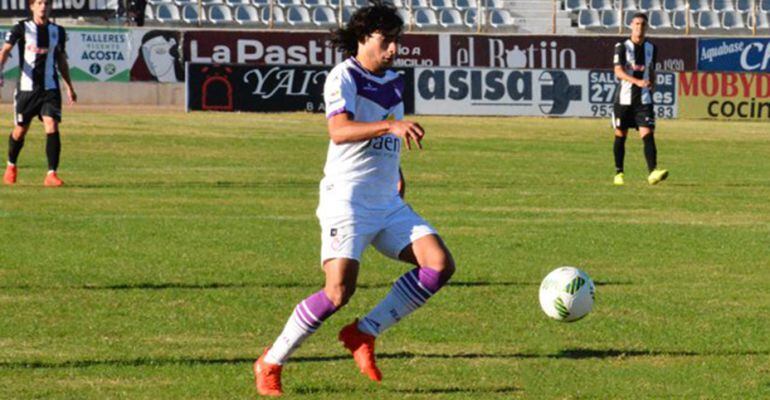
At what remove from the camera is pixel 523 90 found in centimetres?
4012

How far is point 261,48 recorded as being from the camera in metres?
43.9

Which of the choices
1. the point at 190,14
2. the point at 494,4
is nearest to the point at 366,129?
the point at 190,14

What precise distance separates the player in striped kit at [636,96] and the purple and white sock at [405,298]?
13.7 metres

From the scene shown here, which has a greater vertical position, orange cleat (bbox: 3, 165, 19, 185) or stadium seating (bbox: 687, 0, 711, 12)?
stadium seating (bbox: 687, 0, 711, 12)

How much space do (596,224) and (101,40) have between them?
29271 millimetres

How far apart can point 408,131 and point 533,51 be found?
125ft

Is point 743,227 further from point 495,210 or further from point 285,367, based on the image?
point 285,367

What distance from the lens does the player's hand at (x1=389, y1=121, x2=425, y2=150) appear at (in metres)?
6.80

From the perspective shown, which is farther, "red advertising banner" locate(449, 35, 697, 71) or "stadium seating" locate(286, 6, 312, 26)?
"stadium seating" locate(286, 6, 312, 26)

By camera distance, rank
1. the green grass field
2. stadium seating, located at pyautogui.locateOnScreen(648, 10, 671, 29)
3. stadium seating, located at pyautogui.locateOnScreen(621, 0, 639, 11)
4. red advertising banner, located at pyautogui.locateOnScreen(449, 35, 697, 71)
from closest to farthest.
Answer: the green grass field
red advertising banner, located at pyautogui.locateOnScreen(449, 35, 697, 71)
stadium seating, located at pyautogui.locateOnScreen(648, 10, 671, 29)
stadium seating, located at pyautogui.locateOnScreen(621, 0, 639, 11)

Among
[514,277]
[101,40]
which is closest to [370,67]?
[514,277]

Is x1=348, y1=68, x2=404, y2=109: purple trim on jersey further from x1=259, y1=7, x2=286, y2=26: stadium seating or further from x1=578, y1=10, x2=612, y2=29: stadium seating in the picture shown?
x1=578, y1=10, x2=612, y2=29: stadium seating

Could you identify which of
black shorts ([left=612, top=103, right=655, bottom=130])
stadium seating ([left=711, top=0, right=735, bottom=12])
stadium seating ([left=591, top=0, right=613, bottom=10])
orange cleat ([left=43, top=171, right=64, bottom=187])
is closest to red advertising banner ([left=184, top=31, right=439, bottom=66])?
stadium seating ([left=591, top=0, right=613, bottom=10])

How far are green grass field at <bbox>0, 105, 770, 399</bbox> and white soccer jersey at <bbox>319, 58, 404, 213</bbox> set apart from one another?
0.95 metres
